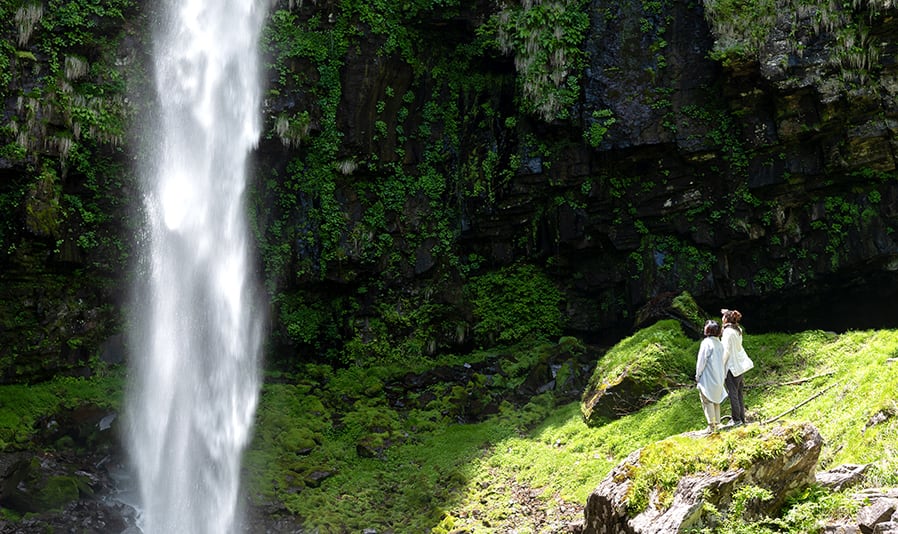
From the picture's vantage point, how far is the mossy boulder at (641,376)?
12.4 m

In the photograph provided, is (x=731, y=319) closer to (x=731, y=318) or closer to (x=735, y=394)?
(x=731, y=318)

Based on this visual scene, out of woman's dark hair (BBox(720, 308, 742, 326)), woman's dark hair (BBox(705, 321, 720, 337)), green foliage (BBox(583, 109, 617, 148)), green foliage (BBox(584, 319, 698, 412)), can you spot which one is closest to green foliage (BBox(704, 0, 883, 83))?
green foliage (BBox(583, 109, 617, 148))

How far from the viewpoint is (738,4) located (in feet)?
58.6

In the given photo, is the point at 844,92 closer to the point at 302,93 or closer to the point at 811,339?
the point at 811,339

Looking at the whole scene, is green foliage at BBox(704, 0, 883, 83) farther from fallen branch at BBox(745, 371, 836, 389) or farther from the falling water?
the falling water

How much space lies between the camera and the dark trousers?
815 cm

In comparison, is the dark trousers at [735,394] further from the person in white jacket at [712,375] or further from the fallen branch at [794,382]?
the fallen branch at [794,382]

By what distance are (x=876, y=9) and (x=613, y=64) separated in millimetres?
6452

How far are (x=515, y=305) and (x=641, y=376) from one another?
828 centimetres

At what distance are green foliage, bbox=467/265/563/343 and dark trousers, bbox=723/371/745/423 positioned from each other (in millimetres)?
12146

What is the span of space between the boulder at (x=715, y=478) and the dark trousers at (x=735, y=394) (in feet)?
5.62

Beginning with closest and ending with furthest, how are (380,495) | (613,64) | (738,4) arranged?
(380,495) → (738,4) → (613,64)

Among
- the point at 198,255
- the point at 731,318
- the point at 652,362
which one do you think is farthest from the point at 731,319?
the point at 198,255

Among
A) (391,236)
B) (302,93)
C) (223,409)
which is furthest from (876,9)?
(223,409)
